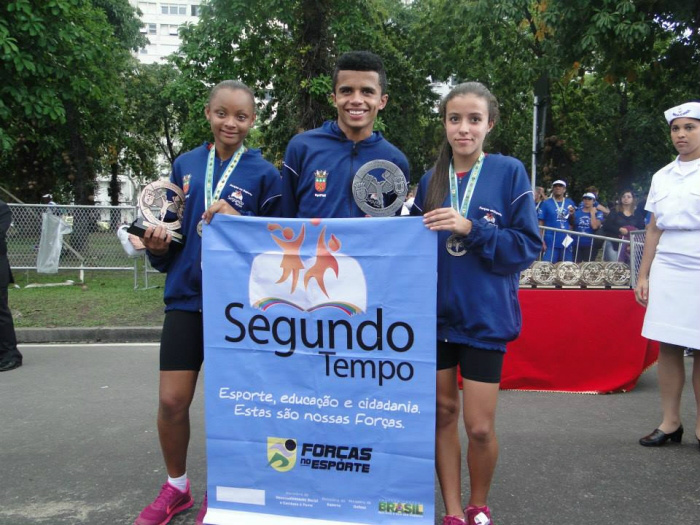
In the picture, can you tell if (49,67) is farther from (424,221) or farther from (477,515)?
(477,515)

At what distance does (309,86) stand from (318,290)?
9.21 metres

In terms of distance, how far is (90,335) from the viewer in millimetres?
7695

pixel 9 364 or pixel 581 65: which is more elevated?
pixel 581 65

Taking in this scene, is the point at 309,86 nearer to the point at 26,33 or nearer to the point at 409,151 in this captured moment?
the point at 26,33

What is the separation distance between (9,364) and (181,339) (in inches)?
166

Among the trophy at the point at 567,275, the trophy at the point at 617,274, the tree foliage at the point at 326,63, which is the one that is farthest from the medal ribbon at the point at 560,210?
the trophy at the point at 567,275

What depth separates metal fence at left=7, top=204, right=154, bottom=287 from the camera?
450 inches

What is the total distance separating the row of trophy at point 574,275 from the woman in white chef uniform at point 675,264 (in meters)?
1.13

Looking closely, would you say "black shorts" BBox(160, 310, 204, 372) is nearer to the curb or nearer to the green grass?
the curb

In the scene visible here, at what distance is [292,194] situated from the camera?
9.67 feet

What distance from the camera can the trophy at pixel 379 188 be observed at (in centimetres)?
272

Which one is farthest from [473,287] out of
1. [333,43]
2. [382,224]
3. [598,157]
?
[598,157]

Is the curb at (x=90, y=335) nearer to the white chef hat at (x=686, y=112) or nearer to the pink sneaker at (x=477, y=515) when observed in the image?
the pink sneaker at (x=477, y=515)

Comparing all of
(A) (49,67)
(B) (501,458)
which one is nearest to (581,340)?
(B) (501,458)
